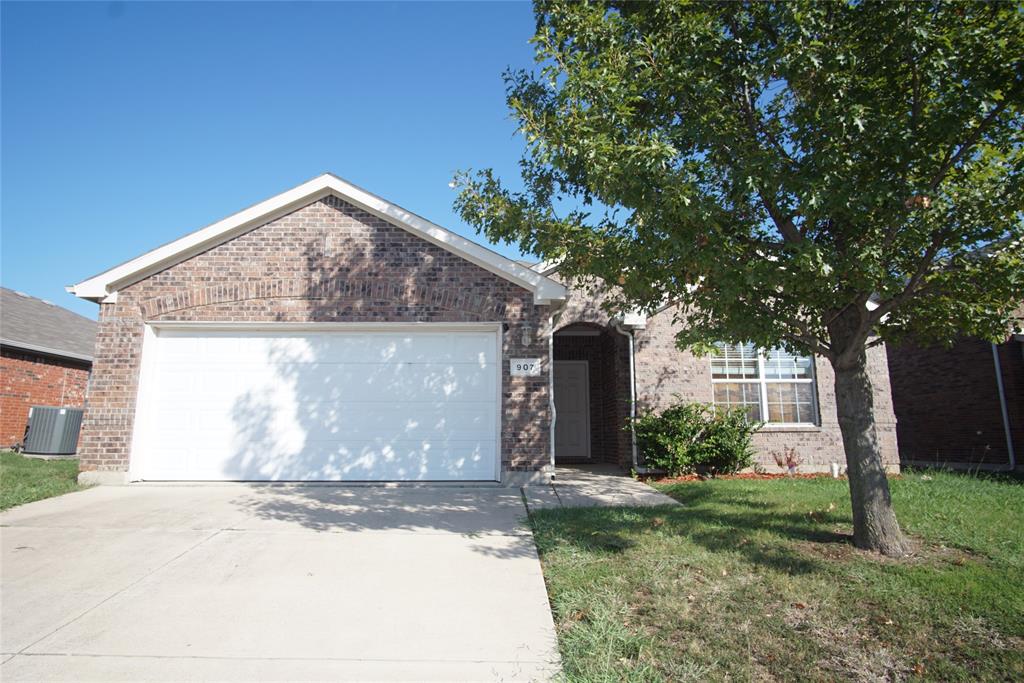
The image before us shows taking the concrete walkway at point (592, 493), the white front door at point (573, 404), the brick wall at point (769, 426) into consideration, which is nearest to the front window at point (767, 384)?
the brick wall at point (769, 426)

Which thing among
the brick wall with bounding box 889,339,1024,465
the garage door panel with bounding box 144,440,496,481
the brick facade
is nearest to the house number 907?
the garage door panel with bounding box 144,440,496,481

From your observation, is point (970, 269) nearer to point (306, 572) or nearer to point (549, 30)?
point (549, 30)

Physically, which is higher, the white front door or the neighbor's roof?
the neighbor's roof

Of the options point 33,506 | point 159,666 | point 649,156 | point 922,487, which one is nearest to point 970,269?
point 649,156

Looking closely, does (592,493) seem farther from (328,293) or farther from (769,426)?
(328,293)

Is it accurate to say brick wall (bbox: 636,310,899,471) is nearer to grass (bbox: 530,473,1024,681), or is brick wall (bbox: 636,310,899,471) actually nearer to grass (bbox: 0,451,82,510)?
grass (bbox: 530,473,1024,681)

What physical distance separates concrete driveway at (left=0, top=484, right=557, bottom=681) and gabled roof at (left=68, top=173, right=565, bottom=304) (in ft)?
11.4

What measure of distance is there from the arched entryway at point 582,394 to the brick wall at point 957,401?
683 cm

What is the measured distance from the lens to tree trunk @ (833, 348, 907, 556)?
529 centimetres

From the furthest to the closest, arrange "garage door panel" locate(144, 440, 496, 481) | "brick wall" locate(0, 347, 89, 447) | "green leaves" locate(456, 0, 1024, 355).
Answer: "brick wall" locate(0, 347, 89, 447) < "garage door panel" locate(144, 440, 496, 481) < "green leaves" locate(456, 0, 1024, 355)

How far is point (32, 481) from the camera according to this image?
29.1 feet

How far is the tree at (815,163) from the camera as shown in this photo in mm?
4789

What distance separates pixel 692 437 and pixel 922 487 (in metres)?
3.36

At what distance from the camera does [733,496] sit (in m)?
7.87
